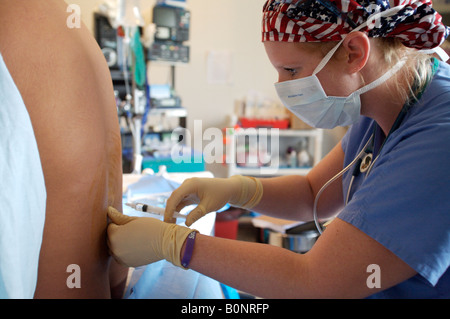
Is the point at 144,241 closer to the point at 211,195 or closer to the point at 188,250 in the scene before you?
the point at 188,250

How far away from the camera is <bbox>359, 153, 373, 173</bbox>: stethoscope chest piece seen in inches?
34.5

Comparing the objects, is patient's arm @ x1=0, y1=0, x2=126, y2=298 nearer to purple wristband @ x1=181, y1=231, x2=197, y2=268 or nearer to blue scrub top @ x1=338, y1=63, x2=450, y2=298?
purple wristband @ x1=181, y1=231, x2=197, y2=268

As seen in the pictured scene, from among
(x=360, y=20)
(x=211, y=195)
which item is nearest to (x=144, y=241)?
(x=211, y=195)

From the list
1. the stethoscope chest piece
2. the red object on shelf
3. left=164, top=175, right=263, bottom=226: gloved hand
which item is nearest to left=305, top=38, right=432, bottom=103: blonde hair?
the stethoscope chest piece

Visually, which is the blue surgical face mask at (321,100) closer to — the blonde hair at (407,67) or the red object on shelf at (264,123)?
the blonde hair at (407,67)

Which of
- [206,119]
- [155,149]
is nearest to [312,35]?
[155,149]

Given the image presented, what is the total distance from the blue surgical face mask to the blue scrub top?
0.46 ft

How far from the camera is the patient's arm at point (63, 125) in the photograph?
58cm

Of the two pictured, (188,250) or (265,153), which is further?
(265,153)

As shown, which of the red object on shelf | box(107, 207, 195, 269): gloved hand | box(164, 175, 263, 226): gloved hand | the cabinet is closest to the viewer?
box(107, 207, 195, 269): gloved hand

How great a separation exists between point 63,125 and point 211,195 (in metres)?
0.45

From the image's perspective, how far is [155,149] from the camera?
8.60 ft

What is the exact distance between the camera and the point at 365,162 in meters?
0.90

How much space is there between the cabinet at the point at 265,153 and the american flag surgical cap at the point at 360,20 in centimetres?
216
